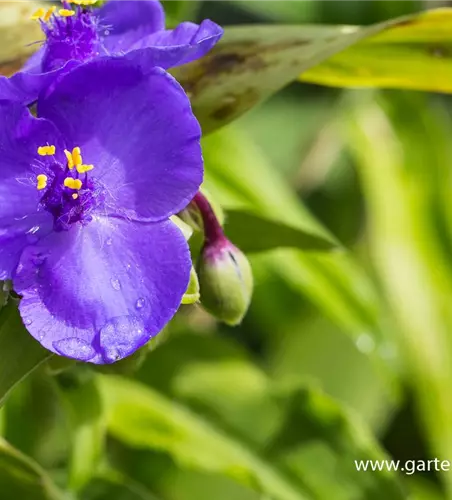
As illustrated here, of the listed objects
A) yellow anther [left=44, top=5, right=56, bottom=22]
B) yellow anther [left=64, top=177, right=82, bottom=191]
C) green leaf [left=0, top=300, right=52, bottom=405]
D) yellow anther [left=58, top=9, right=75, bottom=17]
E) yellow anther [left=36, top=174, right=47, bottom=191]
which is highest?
yellow anther [left=58, top=9, right=75, bottom=17]

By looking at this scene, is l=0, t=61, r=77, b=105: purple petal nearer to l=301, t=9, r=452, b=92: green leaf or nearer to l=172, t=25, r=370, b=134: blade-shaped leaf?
l=172, t=25, r=370, b=134: blade-shaped leaf

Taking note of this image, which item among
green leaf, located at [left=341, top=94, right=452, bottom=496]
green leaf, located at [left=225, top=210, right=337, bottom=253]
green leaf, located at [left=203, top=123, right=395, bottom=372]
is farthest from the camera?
green leaf, located at [left=341, top=94, right=452, bottom=496]

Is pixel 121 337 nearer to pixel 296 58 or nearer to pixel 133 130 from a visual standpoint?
pixel 133 130

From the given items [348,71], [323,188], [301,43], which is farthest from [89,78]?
[323,188]

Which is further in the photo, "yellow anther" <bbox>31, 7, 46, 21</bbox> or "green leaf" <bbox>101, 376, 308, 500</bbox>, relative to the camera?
"green leaf" <bbox>101, 376, 308, 500</bbox>

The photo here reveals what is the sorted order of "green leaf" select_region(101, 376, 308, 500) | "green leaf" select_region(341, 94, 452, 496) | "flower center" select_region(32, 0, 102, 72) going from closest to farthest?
"flower center" select_region(32, 0, 102, 72), "green leaf" select_region(101, 376, 308, 500), "green leaf" select_region(341, 94, 452, 496)

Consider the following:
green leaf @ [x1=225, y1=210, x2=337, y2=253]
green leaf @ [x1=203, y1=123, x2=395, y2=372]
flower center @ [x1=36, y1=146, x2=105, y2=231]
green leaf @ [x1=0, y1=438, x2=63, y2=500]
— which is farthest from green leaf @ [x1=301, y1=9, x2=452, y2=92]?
green leaf @ [x1=0, y1=438, x2=63, y2=500]

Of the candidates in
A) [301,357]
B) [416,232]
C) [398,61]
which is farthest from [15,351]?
[416,232]
